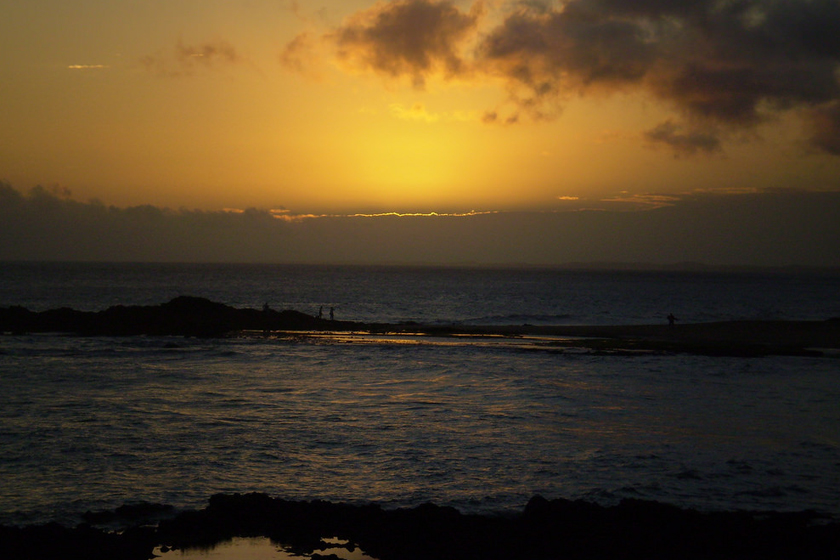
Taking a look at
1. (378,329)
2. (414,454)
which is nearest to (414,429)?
(414,454)

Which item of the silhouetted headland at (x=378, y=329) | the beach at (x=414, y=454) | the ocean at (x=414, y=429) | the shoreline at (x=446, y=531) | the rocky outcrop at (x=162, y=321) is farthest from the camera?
the rocky outcrop at (x=162, y=321)

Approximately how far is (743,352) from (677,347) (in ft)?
12.3

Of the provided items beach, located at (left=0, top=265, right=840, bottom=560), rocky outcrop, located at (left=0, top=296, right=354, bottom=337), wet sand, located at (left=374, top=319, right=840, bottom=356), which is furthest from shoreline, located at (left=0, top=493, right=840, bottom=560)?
rocky outcrop, located at (left=0, top=296, right=354, bottom=337)

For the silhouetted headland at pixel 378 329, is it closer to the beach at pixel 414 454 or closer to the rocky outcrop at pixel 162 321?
the rocky outcrop at pixel 162 321

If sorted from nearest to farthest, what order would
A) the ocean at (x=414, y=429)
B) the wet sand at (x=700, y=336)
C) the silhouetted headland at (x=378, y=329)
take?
the ocean at (x=414, y=429) < the wet sand at (x=700, y=336) < the silhouetted headland at (x=378, y=329)

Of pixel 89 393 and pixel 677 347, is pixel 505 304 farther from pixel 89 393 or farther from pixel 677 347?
pixel 89 393

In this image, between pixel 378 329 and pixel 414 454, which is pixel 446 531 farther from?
pixel 378 329

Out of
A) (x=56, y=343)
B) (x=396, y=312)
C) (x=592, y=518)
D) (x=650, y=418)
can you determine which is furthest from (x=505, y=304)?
(x=592, y=518)

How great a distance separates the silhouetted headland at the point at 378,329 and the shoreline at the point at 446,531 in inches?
1163

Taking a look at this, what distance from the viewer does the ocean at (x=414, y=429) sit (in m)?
13.4

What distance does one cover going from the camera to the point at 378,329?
5247 cm

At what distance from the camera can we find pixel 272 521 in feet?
37.1

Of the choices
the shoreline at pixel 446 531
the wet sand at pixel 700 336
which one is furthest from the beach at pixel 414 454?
the wet sand at pixel 700 336

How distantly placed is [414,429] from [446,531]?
795 cm
